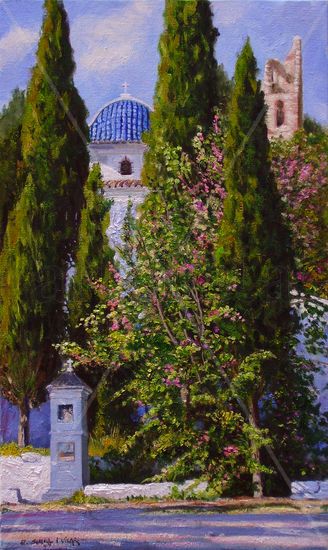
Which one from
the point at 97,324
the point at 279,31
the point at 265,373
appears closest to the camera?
the point at 279,31

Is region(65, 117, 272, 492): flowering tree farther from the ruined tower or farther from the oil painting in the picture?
the ruined tower

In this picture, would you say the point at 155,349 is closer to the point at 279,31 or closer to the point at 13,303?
the point at 13,303

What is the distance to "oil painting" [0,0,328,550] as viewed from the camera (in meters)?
8.55

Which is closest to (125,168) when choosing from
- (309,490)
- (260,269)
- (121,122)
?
(121,122)

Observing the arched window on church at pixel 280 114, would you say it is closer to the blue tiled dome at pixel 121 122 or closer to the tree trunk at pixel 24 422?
the blue tiled dome at pixel 121 122

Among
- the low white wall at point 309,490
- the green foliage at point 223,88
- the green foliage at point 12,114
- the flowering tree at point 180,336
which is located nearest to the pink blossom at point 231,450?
the flowering tree at point 180,336

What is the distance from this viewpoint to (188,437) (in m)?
9.05

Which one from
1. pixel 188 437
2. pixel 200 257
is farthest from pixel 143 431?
pixel 200 257

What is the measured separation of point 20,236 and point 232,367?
104 inches

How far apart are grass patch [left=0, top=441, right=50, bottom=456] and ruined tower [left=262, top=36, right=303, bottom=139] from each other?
3894 millimetres

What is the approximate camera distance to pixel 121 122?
12.0 m

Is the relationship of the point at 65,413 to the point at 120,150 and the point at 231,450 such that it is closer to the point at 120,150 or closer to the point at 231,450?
the point at 231,450

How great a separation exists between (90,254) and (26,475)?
7.65ft
